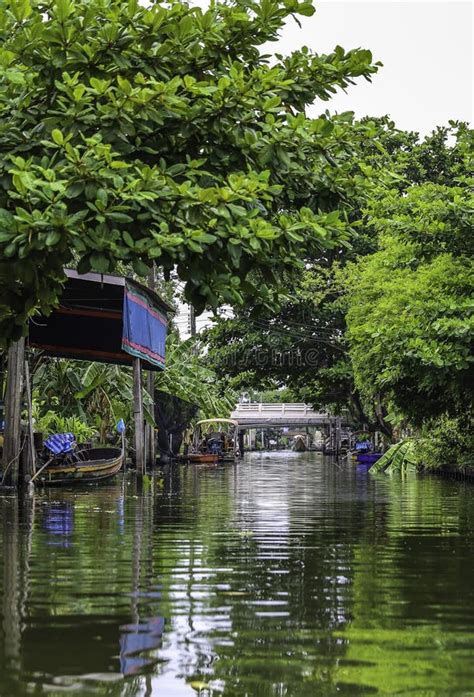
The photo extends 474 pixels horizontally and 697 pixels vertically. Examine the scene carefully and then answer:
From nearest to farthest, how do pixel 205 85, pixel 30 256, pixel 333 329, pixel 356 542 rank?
pixel 30 256 → pixel 205 85 → pixel 356 542 → pixel 333 329

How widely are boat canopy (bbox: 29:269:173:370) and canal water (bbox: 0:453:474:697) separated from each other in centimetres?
660

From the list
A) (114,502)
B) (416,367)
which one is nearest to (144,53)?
(114,502)

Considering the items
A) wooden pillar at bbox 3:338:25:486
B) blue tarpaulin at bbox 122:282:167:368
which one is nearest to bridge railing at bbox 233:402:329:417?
blue tarpaulin at bbox 122:282:167:368

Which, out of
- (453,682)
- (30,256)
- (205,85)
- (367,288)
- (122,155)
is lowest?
(453,682)

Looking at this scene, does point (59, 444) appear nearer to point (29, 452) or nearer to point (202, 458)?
point (29, 452)

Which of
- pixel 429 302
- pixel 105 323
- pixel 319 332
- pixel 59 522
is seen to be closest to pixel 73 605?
pixel 59 522

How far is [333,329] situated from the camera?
44.4m

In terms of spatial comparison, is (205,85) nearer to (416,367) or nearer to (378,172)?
(378,172)

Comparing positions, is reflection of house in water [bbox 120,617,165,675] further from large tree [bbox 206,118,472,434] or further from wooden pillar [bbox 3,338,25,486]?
large tree [bbox 206,118,472,434]

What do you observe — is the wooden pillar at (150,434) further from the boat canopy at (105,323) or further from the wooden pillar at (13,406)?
the wooden pillar at (13,406)

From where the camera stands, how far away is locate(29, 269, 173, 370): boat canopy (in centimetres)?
1989

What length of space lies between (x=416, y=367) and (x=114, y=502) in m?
6.97

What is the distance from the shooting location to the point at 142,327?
71.1 ft

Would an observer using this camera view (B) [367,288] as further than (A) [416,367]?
Yes
